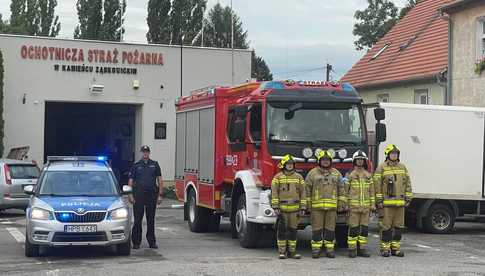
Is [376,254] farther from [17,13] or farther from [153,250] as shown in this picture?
[17,13]

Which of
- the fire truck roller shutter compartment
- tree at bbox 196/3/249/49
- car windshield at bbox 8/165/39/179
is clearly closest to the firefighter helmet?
car windshield at bbox 8/165/39/179

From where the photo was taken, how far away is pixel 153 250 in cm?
1358

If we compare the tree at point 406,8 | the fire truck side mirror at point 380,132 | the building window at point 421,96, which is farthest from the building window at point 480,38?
the tree at point 406,8

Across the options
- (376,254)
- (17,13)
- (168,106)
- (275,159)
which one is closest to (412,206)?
(376,254)

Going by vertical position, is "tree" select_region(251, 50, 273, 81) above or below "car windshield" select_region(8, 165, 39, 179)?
above

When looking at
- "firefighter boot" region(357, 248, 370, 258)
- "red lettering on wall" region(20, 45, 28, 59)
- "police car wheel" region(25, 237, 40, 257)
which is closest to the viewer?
"police car wheel" region(25, 237, 40, 257)

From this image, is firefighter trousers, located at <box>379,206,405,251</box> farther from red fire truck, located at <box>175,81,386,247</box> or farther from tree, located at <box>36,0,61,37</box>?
tree, located at <box>36,0,61,37</box>

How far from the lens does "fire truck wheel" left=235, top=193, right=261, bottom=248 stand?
13.6 meters

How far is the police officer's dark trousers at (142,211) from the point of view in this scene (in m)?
13.7

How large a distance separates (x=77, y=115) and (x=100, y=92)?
8348 mm

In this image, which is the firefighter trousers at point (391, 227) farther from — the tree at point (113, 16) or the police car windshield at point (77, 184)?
the tree at point (113, 16)

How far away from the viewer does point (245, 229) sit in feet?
45.1

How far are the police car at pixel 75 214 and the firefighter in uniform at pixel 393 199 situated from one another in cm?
434

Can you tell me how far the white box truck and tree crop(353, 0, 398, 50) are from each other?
114 ft
